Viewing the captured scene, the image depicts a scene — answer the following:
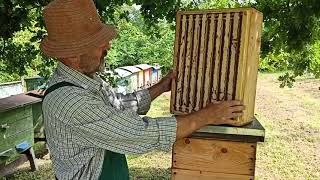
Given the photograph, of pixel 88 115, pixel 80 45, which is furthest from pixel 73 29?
pixel 88 115

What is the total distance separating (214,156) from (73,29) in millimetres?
1018

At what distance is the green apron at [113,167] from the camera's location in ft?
7.68

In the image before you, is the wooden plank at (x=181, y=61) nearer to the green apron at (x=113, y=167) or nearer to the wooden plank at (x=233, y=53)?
the wooden plank at (x=233, y=53)

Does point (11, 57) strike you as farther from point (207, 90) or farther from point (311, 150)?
point (311, 150)

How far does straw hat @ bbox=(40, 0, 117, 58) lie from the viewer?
2.16m

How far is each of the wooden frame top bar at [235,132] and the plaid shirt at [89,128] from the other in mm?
226

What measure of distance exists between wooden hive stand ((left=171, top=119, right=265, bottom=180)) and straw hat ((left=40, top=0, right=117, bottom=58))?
72 centimetres

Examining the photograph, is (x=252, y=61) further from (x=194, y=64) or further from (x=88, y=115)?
(x=88, y=115)

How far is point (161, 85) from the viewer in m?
2.70

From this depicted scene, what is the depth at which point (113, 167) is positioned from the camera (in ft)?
7.84

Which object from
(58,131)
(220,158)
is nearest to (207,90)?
(220,158)

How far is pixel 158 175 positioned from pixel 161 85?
583 centimetres

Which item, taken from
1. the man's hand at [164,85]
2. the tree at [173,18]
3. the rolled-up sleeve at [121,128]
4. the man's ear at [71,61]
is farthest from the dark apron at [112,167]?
the tree at [173,18]

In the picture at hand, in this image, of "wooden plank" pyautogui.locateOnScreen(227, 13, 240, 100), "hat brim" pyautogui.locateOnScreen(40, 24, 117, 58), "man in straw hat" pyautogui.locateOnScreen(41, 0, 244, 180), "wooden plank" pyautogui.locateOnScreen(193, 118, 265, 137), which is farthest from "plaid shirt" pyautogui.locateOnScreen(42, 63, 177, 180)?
"wooden plank" pyautogui.locateOnScreen(227, 13, 240, 100)
